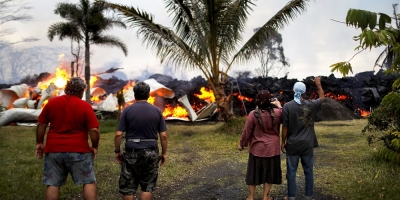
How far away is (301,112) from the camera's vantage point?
489 centimetres

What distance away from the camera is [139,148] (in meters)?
4.13

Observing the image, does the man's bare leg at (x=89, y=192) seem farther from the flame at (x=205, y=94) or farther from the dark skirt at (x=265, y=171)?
the flame at (x=205, y=94)

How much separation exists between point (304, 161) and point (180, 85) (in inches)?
914

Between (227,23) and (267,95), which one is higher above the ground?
(227,23)

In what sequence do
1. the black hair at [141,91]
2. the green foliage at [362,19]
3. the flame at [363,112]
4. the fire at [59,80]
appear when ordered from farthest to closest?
the fire at [59,80]
the flame at [363,112]
the black hair at [141,91]
the green foliage at [362,19]

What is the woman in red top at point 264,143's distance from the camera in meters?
4.88

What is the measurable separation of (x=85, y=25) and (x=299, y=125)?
805 inches

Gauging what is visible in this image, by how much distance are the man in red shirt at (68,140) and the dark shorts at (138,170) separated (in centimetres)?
37

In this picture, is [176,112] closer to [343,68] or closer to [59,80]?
[59,80]

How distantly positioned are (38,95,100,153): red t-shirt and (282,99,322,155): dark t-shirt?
8.72 ft

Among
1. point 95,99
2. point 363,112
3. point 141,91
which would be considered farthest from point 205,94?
point 141,91

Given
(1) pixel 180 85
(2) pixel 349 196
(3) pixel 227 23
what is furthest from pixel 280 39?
(2) pixel 349 196

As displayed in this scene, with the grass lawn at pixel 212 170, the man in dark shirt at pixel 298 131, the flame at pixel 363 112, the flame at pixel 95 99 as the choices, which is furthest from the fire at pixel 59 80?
the man in dark shirt at pixel 298 131

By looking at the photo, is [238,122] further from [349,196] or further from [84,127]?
[84,127]
